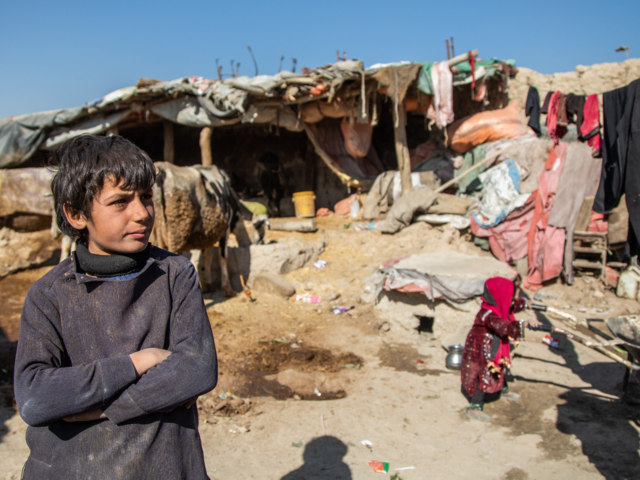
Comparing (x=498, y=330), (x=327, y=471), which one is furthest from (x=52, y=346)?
(x=498, y=330)

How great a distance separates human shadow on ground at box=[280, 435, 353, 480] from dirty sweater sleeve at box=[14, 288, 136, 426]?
2.06 meters

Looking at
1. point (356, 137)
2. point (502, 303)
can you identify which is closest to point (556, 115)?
point (502, 303)

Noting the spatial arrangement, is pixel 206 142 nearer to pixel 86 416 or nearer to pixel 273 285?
pixel 273 285

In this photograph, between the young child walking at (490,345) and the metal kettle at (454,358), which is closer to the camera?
the young child walking at (490,345)

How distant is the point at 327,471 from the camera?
272 cm

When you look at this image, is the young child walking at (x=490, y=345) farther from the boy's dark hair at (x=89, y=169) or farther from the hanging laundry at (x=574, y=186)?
the hanging laundry at (x=574, y=186)

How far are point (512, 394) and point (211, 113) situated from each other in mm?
7705

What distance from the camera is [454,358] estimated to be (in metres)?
4.39

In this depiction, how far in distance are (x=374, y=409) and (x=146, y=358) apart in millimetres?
2951

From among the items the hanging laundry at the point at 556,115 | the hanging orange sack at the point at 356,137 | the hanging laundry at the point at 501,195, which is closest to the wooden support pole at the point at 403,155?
the hanging orange sack at the point at 356,137

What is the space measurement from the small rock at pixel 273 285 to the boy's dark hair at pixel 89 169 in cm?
572

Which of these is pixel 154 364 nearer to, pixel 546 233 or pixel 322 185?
pixel 546 233

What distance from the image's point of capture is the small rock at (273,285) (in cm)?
673

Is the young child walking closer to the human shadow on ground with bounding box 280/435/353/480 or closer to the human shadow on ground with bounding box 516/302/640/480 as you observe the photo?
the human shadow on ground with bounding box 516/302/640/480
